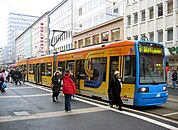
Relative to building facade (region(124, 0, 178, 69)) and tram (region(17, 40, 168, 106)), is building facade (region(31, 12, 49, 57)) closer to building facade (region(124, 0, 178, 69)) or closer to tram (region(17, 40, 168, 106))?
building facade (region(124, 0, 178, 69))

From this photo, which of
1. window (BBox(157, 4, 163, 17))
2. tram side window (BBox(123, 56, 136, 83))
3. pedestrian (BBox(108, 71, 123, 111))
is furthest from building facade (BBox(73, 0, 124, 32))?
pedestrian (BBox(108, 71, 123, 111))

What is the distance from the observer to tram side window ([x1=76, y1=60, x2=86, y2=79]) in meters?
15.9

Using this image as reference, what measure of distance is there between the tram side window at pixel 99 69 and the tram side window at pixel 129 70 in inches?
73.3

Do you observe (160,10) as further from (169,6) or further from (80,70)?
(80,70)

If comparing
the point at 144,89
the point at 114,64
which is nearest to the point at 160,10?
the point at 114,64

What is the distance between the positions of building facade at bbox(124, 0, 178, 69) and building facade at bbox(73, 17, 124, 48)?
1.70 metres

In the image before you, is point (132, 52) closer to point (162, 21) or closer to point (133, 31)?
point (162, 21)

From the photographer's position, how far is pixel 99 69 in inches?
550

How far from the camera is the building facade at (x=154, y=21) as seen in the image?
98.9 feet

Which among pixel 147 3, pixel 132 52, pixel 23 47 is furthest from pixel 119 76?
pixel 23 47

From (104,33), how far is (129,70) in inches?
1266

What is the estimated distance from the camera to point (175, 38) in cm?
2975

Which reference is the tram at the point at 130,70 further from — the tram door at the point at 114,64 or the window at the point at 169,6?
the window at the point at 169,6

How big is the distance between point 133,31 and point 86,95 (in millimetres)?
23136
